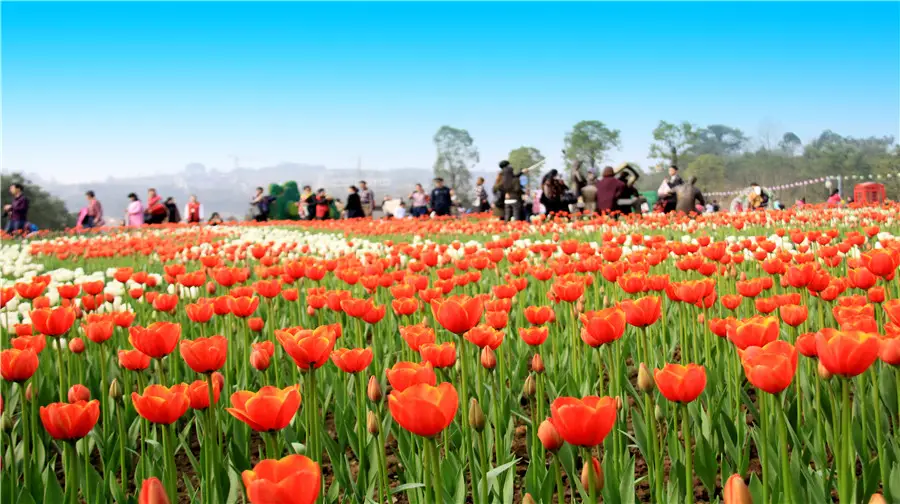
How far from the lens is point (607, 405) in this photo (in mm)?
1240

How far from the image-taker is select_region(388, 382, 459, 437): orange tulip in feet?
4.10

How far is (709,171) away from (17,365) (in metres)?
70.3

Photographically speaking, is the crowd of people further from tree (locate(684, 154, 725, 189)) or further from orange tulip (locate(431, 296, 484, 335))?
tree (locate(684, 154, 725, 189))

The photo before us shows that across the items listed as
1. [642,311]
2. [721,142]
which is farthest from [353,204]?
[721,142]

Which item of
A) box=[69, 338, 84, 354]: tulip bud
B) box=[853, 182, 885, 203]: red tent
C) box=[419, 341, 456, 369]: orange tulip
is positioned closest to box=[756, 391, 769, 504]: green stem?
box=[419, 341, 456, 369]: orange tulip

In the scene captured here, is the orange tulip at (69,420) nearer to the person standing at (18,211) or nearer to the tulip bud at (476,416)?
the tulip bud at (476,416)

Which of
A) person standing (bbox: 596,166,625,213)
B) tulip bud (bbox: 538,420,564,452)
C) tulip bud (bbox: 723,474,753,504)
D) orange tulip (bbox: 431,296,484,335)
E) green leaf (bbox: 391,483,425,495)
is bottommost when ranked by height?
green leaf (bbox: 391,483,425,495)

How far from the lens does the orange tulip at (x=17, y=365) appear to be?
2.04 meters

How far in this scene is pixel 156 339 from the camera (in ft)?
6.53

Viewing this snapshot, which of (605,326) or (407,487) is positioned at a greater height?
(605,326)

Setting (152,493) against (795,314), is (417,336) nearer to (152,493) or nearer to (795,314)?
(152,493)

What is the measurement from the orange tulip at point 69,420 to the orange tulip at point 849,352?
1625 mm

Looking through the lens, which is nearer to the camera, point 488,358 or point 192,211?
point 488,358

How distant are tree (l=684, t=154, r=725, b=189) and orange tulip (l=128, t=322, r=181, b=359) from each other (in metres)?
61.3
